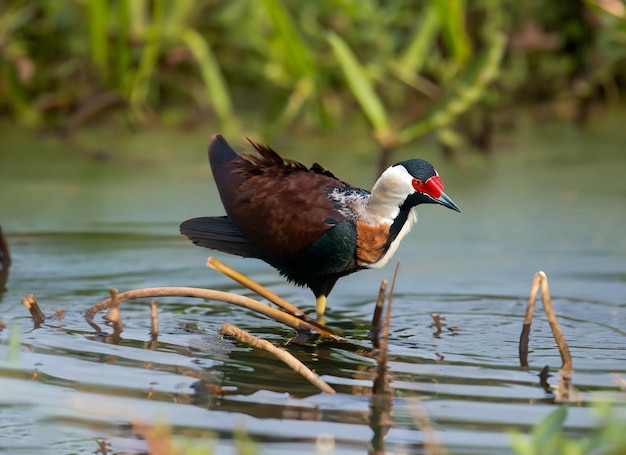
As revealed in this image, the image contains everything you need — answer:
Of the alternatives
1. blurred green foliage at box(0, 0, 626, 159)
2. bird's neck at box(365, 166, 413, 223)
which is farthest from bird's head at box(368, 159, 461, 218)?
blurred green foliage at box(0, 0, 626, 159)

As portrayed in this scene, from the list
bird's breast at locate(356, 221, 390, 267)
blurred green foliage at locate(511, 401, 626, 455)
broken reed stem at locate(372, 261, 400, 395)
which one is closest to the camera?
blurred green foliage at locate(511, 401, 626, 455)

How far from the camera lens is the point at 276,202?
3391 mm

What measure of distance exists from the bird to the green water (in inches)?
9.2

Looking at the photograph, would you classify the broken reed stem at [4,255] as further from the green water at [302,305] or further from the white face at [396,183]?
the white face at [396,183]

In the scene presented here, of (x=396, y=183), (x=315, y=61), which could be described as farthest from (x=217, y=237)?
(x=315, y=61)

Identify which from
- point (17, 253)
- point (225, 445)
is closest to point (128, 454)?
point (225, 445)

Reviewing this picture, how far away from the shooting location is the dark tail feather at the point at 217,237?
3486mm

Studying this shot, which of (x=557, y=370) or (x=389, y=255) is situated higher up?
(x=389, y=255)

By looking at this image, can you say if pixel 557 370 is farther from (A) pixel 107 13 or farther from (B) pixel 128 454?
(A) pixel 107 13

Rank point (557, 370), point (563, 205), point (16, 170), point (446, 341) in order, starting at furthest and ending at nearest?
point (16, 170)
point (563, 205)
point (446, 341)
point (557, 370)

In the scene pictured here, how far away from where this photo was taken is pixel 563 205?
535 cm

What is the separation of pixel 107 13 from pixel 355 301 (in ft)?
7.98

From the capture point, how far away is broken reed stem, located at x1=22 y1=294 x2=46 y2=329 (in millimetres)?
3318

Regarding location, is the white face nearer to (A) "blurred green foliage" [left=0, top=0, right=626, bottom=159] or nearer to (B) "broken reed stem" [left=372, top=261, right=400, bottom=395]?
(B) "broken reed stem" [left=372, top=261, right=400, bottom=395]
